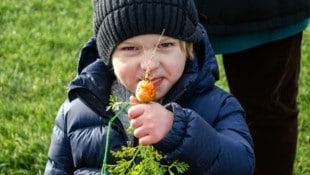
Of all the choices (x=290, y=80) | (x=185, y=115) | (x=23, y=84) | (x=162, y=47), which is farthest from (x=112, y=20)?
(x=23, y=84)

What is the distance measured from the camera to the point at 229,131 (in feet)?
8.09

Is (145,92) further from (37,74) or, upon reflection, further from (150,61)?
(37,74)

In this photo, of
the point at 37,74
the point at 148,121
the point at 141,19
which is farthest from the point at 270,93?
the point at 37,74

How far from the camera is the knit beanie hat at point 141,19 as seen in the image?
230cm

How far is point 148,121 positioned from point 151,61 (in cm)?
25

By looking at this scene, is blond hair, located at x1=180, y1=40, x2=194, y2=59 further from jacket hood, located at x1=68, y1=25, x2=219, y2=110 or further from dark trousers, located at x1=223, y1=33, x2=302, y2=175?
dark trousers, located at x1=223, y1=33, x2=302, y2=175

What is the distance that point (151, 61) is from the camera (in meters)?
2.25

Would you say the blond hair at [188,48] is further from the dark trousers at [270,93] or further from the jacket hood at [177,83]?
the dark trousers at [270,93]

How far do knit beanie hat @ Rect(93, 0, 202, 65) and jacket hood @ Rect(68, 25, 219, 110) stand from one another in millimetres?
134

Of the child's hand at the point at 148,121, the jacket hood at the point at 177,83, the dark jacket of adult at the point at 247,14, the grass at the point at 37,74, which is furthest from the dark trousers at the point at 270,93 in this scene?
the child's hand at the point at 148,121

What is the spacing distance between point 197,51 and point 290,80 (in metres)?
0.72

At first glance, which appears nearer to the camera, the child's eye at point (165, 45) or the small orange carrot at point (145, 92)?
the small orange carrot at point (145, 92)

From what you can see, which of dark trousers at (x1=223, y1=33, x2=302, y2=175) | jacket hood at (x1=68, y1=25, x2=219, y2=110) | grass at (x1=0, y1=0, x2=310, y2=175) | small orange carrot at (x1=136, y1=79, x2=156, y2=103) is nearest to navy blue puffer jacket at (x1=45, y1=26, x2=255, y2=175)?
jacket hood at (x1=68, y1=25, x2=219, y2=110)

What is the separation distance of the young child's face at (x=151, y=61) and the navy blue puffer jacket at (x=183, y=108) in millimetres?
114
